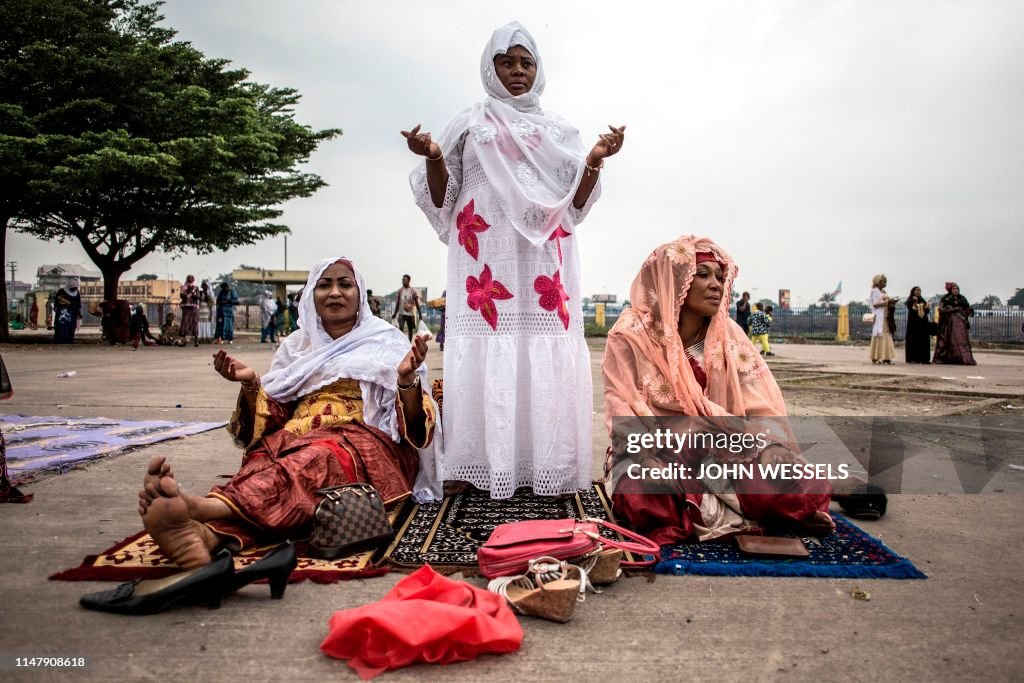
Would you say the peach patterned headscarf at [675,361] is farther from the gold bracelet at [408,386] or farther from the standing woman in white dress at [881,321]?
the standing woman in white dress at [881,321]

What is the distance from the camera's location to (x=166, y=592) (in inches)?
81.0

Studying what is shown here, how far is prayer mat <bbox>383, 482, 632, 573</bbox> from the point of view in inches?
Result: 102

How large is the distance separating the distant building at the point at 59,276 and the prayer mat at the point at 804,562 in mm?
45243

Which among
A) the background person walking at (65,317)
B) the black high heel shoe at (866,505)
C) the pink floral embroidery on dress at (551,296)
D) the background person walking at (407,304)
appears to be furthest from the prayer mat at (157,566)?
the background person walking at (65,317)

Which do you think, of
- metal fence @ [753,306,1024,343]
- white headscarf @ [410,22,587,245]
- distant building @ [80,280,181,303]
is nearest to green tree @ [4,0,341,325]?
white headscarf @ [410,22,587,245]

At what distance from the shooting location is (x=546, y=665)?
1.82 meters

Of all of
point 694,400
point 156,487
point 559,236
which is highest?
point 559,236

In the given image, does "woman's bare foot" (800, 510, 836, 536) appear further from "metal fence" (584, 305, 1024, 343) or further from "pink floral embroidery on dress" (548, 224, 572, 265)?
"metal fence" (584, 305, 1024, 343)

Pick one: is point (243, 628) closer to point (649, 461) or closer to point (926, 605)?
point (649, 461)

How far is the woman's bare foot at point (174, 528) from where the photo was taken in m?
2.15

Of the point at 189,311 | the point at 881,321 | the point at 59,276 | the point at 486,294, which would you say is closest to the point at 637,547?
the point at 486,294

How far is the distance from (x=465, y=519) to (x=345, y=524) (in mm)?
705

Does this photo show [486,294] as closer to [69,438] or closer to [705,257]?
[705,257]

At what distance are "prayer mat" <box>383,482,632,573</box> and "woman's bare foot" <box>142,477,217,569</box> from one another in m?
0.65
